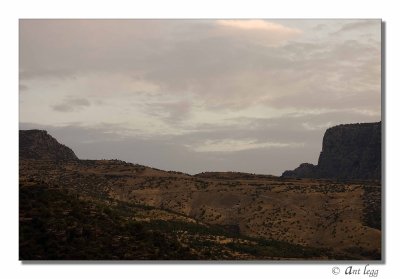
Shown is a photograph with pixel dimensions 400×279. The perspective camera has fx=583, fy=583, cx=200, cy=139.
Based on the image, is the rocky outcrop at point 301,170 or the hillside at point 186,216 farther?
the rocky outcrop at point 301,170

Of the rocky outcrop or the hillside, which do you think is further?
the rocky outcrop

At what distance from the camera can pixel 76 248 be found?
2162 centimetres

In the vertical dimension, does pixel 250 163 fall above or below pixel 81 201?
above

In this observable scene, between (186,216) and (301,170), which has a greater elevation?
(301,170)

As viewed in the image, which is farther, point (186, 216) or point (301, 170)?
point (186, 216)

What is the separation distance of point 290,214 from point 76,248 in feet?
62.8

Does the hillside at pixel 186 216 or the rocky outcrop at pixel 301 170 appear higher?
the rocky outcrop at pixel 301 170

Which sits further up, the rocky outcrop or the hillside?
the rocky outcrop
